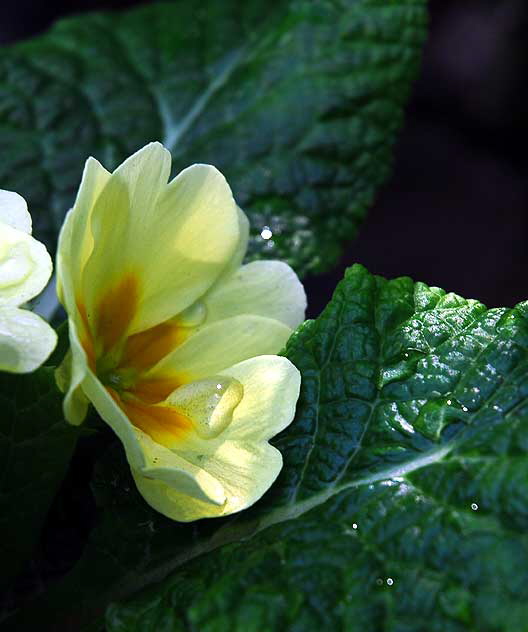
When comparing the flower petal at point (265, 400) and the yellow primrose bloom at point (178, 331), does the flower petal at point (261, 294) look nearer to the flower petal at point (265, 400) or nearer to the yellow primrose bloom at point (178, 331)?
the yellow primrose bloom at point (178, 331)

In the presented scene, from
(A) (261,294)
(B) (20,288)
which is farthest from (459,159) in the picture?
(B) (20,288)

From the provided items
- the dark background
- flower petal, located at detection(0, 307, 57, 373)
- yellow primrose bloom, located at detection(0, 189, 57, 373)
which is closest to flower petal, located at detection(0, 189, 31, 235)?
yellow primrose bloom, located at detection(0, 189, 57, 373)

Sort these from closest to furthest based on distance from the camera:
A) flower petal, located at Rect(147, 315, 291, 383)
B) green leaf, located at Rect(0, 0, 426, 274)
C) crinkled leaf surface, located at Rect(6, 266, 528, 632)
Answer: crinkled leaf surface, located at Rect(6, 266, 528, 632) → flower petal, located at Rect(147, 315, 291, 383) → green leaf, located at Rect(0, 0, 426, 274)

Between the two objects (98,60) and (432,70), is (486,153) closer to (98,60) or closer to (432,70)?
(432,70)

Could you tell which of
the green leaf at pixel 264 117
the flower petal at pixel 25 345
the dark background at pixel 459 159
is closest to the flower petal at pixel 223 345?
the flower petal at pixel 25 345

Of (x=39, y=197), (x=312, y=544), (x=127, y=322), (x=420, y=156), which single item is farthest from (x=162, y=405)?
(x=420, y=156)

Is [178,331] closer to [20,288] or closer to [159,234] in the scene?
[159,234]

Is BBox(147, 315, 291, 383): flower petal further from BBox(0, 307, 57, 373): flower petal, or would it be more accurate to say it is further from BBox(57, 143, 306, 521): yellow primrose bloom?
BBox(0, 307, 57, 373): flower petal
